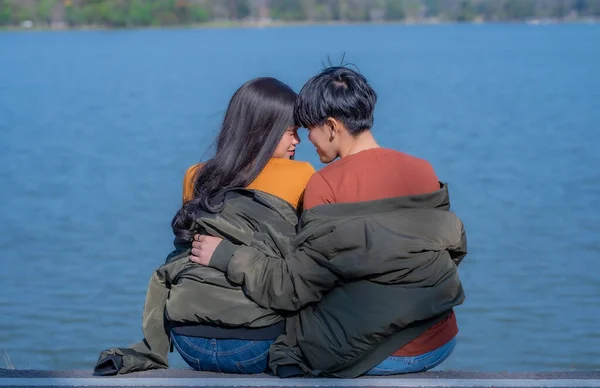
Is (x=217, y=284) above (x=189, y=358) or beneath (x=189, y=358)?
above

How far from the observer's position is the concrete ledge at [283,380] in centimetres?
318

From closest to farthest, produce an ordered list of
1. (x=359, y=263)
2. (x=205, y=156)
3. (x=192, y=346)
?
(x=359, y=263) < (x=192, y=346) < (x=205, y=156)

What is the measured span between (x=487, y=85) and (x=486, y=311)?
25.0 metres

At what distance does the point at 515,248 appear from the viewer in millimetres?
10641

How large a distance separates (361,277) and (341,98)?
565 millimetres

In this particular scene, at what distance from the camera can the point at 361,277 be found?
309cm

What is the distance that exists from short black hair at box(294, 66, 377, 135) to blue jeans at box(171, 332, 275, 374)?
74 cm

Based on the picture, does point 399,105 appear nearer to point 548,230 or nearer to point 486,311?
point 548,230

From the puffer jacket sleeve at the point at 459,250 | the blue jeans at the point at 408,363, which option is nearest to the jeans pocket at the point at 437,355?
the blue jeans at the point at 408,363

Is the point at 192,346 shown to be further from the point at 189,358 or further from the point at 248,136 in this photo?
the point at 248,136

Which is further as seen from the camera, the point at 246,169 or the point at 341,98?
the point at 246,169

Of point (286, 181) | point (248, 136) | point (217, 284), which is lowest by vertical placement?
point (217, 284)

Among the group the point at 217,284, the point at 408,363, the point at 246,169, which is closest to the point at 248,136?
the point at 246,169

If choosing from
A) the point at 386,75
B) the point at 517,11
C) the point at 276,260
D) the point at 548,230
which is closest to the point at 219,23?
the point at 517,11
